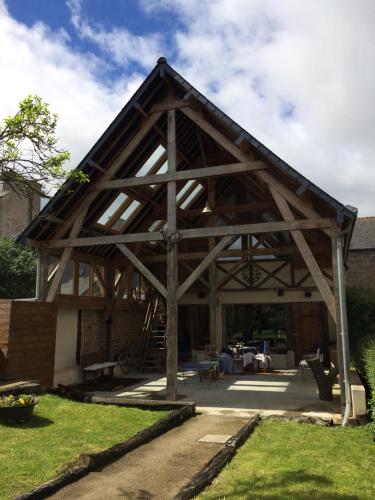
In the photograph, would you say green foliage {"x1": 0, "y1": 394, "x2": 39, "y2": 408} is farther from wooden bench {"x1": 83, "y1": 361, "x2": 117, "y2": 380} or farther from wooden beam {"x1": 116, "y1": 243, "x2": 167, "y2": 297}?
wooden bench {"x1": 83, "y1": 361, "x2": 117, "y2": 380}

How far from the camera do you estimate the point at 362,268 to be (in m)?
20.8

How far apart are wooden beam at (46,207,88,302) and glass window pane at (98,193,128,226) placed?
1284 millimetres

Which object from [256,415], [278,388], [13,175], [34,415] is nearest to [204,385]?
[278,388]

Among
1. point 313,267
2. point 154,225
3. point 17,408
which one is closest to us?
point 17,408

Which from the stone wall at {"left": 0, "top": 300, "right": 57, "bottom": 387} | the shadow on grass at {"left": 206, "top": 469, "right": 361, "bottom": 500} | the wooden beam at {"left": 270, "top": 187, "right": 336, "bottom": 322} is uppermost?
the wooden beam at {"left": 270, "top": 187, "right": 336, "bottom": 322}

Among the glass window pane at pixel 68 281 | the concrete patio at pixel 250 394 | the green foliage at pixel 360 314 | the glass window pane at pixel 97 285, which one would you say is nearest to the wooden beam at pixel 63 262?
the glass window pane at pixel 68 281

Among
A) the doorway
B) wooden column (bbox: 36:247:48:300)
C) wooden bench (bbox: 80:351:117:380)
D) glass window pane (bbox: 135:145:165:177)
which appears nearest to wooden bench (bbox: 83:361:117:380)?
wooden bench (bbox: 80:351:117:380)

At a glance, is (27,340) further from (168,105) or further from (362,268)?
(362,268)

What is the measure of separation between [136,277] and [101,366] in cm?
421

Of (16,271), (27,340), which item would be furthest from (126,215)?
Result: (16,271)

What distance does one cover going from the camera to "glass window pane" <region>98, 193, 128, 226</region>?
11062mm

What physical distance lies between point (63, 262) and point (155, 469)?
6073mm

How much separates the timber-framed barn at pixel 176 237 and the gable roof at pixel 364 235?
26.0 feet

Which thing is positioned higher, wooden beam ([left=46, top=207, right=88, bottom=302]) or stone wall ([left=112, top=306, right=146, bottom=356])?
wooden beam ([left=46, top=207, right=88, bottom=302])
